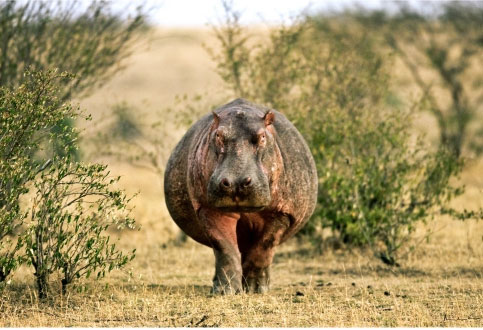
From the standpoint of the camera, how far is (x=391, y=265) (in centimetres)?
1224

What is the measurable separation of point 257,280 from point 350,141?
3630mm

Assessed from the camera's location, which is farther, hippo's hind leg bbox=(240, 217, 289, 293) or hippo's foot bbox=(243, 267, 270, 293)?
hippo's foot bbox=(243, 267, 270, 293)

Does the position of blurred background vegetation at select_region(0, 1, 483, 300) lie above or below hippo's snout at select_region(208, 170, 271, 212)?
above

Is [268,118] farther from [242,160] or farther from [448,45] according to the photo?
[448,45]

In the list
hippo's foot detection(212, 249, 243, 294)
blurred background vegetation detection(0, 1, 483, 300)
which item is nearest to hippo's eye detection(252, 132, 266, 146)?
hippo's foot detection(212, 249, 243, 294)

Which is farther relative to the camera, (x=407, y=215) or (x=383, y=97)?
(x=383, y=97)

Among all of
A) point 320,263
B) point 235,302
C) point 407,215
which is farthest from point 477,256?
point 235,302

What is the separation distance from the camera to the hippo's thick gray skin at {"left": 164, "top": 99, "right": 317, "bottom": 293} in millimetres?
8578

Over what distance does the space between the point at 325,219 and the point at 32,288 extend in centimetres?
585

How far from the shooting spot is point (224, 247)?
9383 mm

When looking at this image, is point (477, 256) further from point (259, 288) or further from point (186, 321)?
point (186, 321)

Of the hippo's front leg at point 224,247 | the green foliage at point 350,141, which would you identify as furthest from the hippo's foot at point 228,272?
the green foliage at point 350,141

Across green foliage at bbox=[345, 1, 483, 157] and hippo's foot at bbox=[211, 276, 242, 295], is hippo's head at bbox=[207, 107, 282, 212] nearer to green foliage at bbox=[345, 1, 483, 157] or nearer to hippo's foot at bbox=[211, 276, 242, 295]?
hippo's foot at bbox=[211, 276, 242, 295]

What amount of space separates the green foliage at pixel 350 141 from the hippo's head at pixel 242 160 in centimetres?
329
